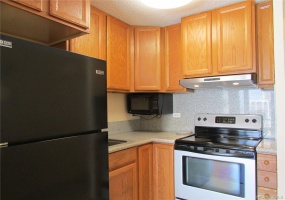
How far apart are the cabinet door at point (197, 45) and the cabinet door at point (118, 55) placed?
25.7 inches

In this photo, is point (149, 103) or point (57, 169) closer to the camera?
point (57, 169)

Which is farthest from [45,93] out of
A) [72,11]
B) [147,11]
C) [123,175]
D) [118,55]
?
[147,11]

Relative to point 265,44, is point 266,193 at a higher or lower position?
lower

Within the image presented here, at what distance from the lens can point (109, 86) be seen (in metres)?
2.04

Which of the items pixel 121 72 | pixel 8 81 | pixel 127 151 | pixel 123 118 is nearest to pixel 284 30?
pixel 8 81

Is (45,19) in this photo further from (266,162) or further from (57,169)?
(266,162)

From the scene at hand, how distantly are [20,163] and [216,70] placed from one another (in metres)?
1.84

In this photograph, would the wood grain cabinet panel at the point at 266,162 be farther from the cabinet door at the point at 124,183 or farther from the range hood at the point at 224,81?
the cabinet door at the point at 124,183

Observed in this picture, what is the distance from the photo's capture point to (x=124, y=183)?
1.86 metres

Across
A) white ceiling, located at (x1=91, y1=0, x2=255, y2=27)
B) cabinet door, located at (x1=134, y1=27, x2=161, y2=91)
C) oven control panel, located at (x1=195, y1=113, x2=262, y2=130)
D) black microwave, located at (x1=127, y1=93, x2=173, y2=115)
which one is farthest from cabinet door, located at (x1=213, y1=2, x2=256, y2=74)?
black microwave, located at (x1=127, y1=93, x2=173, y2=115)

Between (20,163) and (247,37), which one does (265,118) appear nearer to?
(247,37)

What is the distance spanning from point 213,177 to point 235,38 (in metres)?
1.34

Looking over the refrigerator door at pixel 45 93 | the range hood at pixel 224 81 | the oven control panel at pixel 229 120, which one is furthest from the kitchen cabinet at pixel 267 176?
the refrigerator door at pixel 45 93

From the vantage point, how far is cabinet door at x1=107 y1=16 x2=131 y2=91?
2.07 meters
